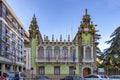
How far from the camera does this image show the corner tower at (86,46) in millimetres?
62156

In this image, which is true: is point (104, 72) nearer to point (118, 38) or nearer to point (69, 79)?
point (118, 38)

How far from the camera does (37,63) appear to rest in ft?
203

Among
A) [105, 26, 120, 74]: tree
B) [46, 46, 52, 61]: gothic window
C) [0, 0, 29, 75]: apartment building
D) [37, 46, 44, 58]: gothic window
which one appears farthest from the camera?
[0, 0, 29, 75]: apartment building

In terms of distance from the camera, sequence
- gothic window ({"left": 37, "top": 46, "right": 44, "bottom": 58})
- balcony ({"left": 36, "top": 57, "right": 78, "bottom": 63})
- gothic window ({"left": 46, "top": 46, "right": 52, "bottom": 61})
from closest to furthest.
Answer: balcony ({"left": 36, "top": 57, "right": 78, "bottom": 63}) → gothic window ({"left": 46, "top": 46, "right": 52, "bottom": 61}) → gothic window ({"left": 37, "top": 46, "right": 44, "bottom": 58})

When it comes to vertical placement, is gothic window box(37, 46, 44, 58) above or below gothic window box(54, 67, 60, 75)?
above

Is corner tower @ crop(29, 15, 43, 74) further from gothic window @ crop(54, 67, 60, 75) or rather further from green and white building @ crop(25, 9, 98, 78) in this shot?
gothic window @ crop(54, 67, 60, 75)

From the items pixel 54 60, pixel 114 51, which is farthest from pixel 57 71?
pixel 114 51

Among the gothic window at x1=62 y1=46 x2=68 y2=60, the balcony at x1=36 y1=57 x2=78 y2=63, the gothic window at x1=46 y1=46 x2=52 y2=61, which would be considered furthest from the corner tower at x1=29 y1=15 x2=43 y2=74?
the gothic window at x1=62 y1=46 x2=68 y2=60

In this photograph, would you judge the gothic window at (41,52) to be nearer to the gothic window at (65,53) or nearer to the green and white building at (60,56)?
the green and white building at (60,56)

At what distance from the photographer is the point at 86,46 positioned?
62.8 metres

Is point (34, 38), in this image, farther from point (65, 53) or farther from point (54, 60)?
point (65, 53)

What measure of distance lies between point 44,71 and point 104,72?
44.2 ft

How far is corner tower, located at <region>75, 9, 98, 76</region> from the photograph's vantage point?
62156 mm

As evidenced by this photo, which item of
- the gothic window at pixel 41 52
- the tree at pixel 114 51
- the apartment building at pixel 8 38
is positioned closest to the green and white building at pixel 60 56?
the gothic window at pixel 41 52
